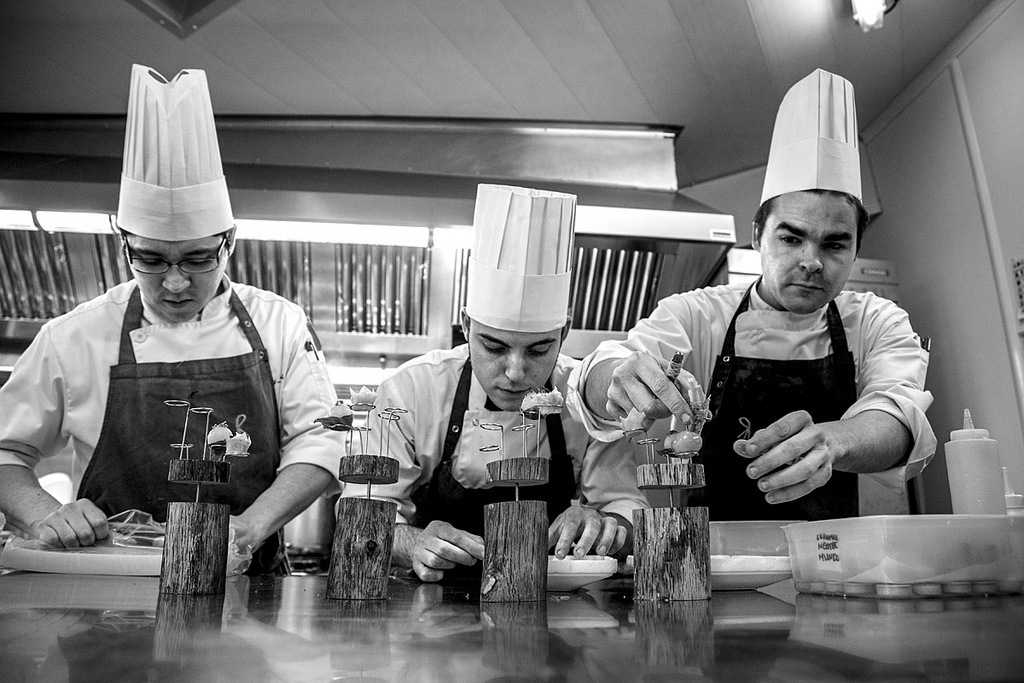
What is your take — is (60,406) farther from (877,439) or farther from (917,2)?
(917,2)

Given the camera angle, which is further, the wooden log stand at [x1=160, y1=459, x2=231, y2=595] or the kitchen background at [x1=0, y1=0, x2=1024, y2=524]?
the kitchen background at [x1=0, y1=0, x2=1024, y2=524]

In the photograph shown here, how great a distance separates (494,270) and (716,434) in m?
0.75

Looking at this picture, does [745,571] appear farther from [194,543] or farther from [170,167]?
[170,167]

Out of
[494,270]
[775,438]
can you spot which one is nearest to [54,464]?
[494,270]

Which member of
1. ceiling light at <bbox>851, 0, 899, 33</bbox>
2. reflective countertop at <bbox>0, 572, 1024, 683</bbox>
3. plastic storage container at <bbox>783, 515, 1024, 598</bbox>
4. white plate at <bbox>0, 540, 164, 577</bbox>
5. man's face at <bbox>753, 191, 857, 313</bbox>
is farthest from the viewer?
ceiling light at <bbox>851, 0, 899, 33</bbox>

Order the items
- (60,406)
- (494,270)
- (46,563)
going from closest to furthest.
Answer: (46,563), (494,270), (60,406)

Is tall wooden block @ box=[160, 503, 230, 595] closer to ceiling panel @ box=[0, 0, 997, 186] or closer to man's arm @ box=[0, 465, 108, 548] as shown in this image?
man's arm @ box=[0, 465, 108, 548]

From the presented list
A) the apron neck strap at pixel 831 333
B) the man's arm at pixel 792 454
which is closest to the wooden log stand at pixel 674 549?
the man's arm at pixel 792 454

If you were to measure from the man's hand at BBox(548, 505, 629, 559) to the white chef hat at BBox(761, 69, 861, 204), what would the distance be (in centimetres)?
100

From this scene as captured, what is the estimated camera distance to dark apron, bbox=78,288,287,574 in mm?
1870

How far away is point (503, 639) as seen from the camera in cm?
75

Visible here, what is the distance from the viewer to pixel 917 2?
2648mm

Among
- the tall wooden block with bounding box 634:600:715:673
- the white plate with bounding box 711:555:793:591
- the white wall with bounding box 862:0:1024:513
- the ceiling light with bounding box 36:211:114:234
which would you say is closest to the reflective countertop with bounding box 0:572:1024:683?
the tall wooden block with bounding box 634:600:715:673

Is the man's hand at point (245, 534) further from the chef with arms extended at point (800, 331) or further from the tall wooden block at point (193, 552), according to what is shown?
the chef with arms extended at point (800, 331)
